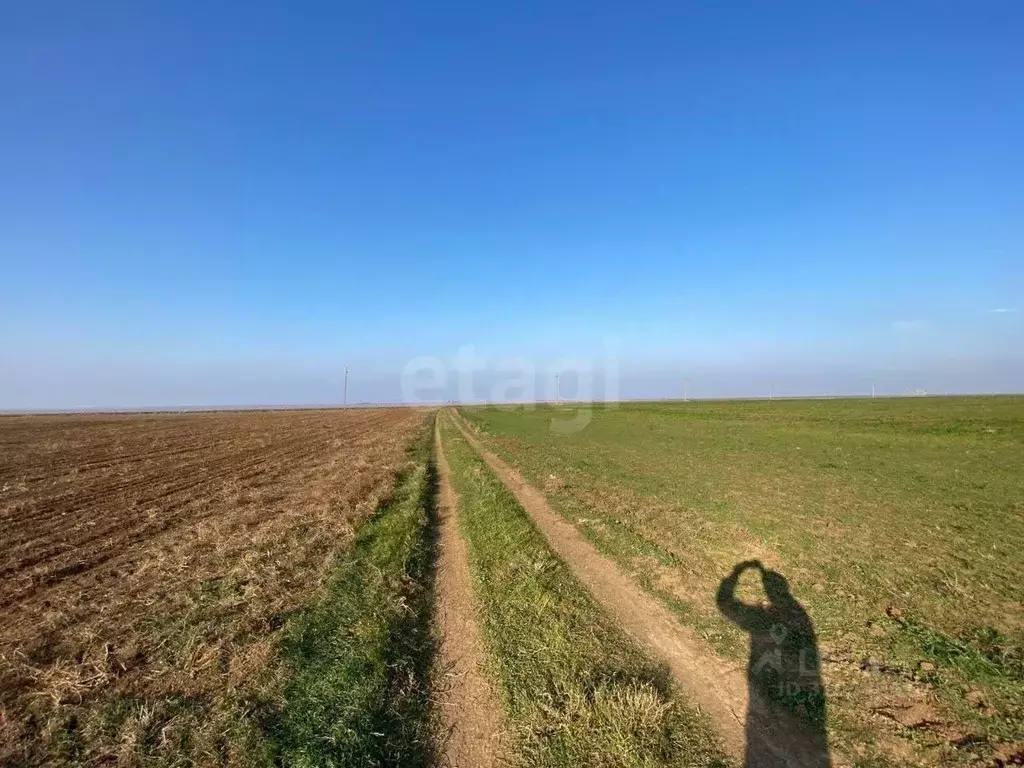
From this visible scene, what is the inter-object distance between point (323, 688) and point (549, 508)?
365 inches

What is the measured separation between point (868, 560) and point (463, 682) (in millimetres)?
7765

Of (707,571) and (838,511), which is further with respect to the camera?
(838,511)

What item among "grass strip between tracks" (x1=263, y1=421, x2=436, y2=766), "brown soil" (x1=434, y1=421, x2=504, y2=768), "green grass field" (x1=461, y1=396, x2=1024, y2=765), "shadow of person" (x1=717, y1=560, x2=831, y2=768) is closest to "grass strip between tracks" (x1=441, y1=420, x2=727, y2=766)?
"brown soil" (x1=434, y1=421, x2=504, y2=768)

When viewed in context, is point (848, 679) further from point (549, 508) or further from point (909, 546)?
point (549, 508)

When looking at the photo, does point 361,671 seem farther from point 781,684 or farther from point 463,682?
point 781,684

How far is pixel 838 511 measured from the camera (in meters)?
12.0

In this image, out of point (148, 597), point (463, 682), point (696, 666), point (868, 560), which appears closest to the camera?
point (463, 682)

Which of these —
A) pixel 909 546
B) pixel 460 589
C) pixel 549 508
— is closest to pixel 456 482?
pixel 549 508

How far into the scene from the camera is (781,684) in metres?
5.02

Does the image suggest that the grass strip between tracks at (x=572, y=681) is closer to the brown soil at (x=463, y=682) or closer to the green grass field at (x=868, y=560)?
the brown soil at (x=463, y=682)

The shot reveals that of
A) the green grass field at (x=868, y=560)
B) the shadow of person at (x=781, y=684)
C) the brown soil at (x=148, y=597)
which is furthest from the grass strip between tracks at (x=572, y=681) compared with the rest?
the brown soil at (x=148, y=597)

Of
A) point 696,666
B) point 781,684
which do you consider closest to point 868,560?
point 781,684

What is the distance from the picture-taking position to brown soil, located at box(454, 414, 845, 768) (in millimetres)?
4152

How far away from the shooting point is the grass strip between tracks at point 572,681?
4016 mm
